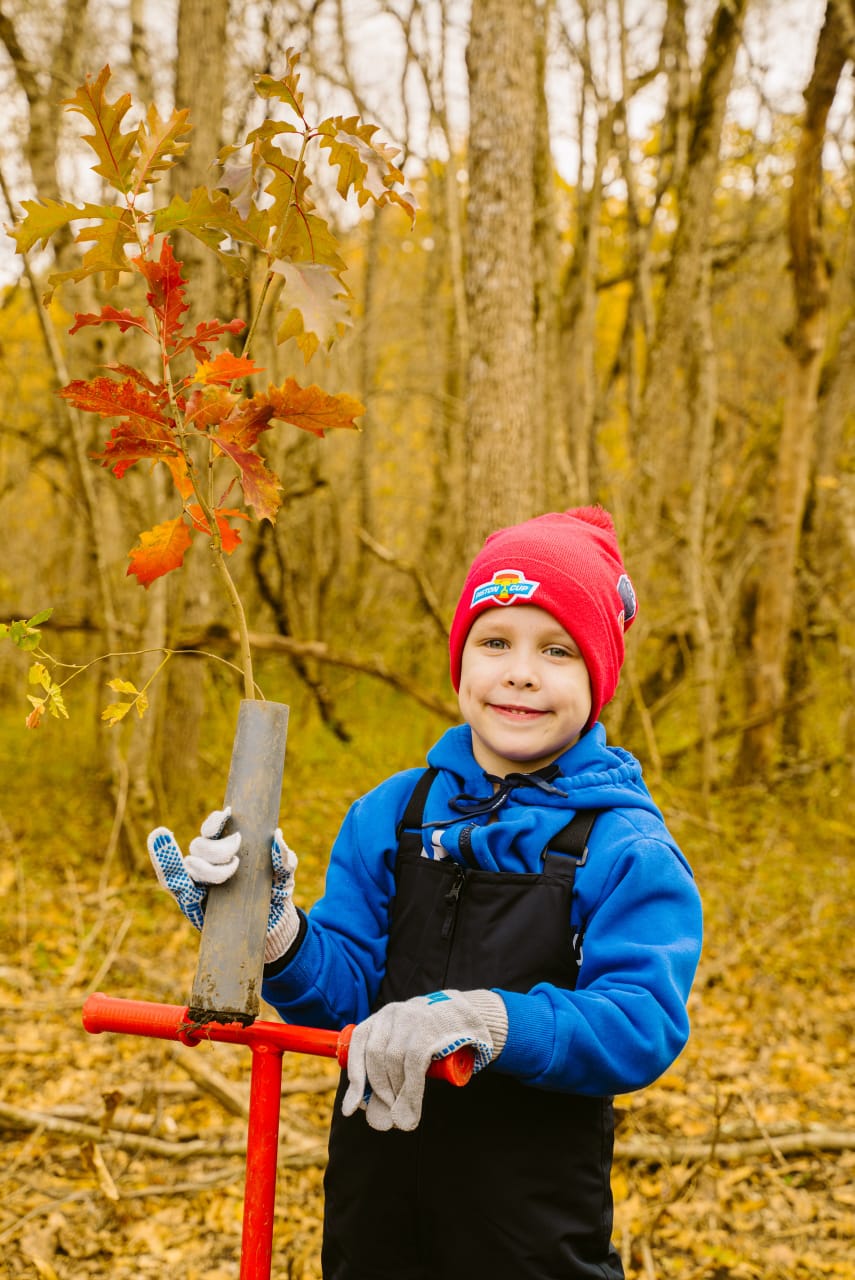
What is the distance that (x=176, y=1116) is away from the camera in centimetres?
409

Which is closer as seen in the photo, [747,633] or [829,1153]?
[829,1153]

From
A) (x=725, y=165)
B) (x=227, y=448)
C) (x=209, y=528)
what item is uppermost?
(x=725, y=165)

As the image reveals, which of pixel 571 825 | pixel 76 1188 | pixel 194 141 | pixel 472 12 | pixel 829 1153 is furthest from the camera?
pixel 194 141

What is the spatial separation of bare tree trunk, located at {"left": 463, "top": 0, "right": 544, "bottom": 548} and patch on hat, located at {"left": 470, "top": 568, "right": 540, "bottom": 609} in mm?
2351

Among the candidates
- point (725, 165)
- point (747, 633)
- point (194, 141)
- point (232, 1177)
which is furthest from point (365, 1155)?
point (725, 165)

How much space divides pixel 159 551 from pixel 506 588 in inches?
26.4

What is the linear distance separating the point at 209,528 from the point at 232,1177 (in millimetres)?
2694

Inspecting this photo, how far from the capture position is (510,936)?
6.16 ft

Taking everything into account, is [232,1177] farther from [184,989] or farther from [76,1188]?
[184,989]

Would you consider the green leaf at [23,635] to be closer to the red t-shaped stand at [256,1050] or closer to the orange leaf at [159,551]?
the orange leaf at [159,551]

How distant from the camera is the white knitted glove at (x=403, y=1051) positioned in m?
1.45

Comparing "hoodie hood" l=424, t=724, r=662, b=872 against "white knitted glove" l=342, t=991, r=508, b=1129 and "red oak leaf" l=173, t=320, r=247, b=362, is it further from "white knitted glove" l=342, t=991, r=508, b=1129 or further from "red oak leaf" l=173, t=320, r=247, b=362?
"red oak leaf" l=173, t=320, r=247, b=362

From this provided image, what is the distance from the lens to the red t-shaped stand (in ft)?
5.32

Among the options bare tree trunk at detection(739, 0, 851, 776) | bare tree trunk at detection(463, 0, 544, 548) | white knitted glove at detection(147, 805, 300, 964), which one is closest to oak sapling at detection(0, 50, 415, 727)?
white knitted glove at detection(147, 805, 300, 964)
